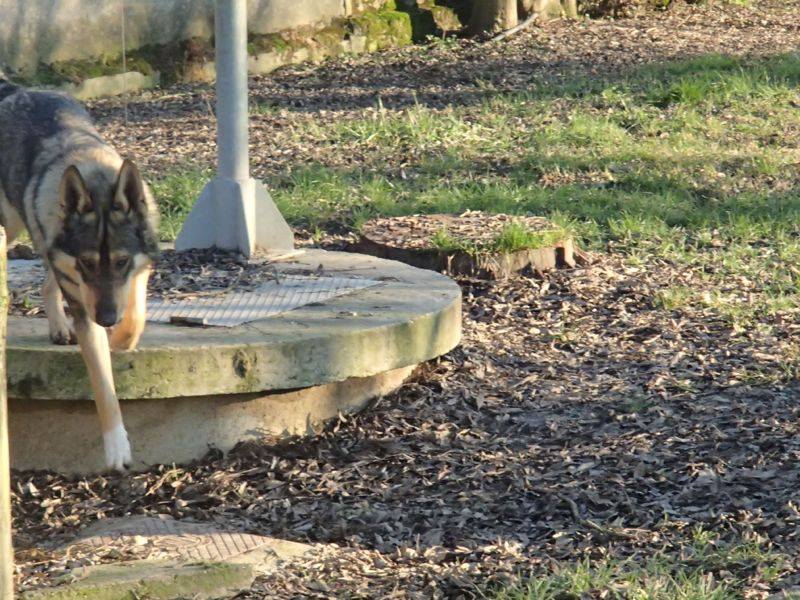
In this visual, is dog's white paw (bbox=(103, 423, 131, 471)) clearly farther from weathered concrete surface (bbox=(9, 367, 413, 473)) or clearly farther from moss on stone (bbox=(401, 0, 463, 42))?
moss on stone (bbox=(401, 0, 463, 42))

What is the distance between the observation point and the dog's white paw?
4.71m

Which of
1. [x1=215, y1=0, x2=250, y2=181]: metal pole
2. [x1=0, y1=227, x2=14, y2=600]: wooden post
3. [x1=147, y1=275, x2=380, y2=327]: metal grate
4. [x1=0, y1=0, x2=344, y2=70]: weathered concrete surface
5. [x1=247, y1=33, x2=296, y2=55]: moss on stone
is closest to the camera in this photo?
[x1=0, y1=227, x2=14, y2=600]: wooden post

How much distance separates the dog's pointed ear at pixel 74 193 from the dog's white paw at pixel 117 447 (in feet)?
2.59

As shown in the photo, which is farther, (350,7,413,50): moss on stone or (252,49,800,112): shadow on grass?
(350,7,413,50): moss on stone

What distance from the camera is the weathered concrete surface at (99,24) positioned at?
10.7 metres

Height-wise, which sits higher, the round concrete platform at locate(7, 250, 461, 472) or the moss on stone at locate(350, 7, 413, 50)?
the moss on stone at locate(350, 7, 413, 50)

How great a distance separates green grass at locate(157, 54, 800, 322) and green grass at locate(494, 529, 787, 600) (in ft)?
8.67

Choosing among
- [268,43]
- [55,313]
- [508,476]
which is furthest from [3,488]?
[268,43]

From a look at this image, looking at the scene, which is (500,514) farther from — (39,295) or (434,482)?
(39,295)

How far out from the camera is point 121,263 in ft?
15.5

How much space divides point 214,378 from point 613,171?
201 inches

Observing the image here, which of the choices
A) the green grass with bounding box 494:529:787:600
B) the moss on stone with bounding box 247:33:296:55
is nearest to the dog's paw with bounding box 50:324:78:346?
the green grass with bounding box 494:529:787:600

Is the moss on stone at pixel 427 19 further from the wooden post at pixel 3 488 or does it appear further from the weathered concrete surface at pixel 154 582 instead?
the wooden post at pixel 3 488

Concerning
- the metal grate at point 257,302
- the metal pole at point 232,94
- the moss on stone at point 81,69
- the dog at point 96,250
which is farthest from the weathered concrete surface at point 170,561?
the moss on stone at point 81,69
